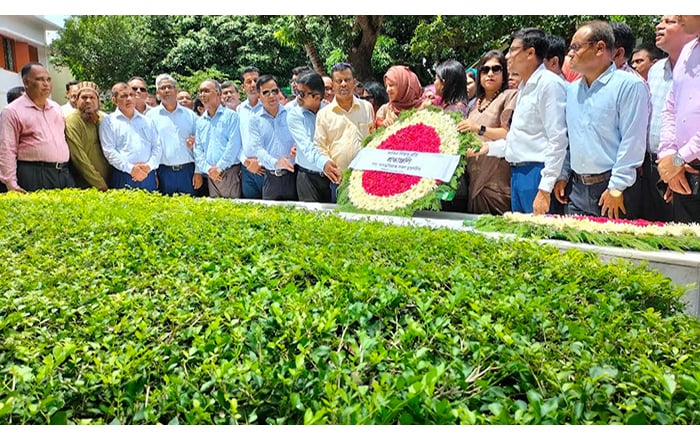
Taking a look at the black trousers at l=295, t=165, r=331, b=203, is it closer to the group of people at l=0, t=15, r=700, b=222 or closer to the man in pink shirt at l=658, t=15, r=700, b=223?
the group of people at l=0, t=15, r=700, b=222

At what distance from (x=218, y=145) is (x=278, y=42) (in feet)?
54.4

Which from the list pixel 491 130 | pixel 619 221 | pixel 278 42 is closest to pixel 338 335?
pixel 619 221

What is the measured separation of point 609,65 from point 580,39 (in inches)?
10.8

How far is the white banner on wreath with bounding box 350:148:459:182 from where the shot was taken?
4.43 metres

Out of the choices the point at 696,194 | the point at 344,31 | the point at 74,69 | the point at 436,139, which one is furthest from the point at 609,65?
the point at 74,69

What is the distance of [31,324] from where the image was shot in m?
2.08

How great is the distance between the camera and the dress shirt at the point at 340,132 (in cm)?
553

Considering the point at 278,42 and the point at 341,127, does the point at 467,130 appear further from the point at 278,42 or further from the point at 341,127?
the point at 278,42

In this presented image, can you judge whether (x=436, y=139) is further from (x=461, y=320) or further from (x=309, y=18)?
(x=309, y=18)

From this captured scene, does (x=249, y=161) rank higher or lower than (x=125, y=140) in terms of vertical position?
lower

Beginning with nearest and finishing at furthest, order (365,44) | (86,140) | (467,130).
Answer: (467,130) < (86,140) < (365,44)

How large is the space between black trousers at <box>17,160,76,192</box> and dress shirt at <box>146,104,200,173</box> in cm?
115

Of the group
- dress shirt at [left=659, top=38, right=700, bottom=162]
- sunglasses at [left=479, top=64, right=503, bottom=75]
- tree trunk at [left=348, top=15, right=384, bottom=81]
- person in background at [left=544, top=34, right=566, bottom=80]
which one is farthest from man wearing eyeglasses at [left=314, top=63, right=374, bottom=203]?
tree trunk at [left=348, top=15, right=384, bottom=81]

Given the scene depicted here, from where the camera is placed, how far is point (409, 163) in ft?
15.5
